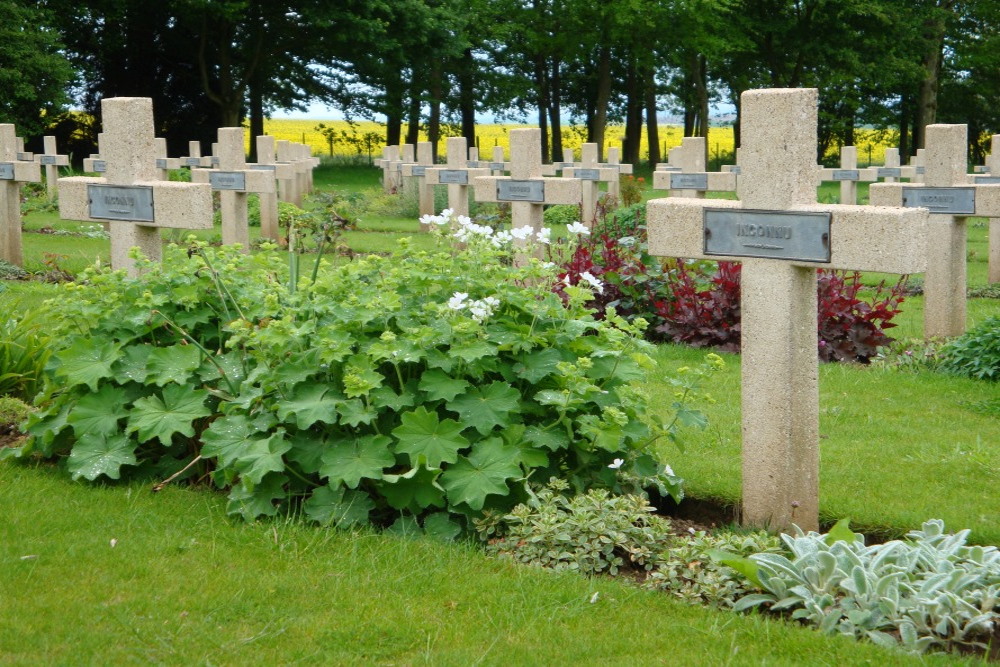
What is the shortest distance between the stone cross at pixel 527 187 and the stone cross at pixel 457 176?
529 cm

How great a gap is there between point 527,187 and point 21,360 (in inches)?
168

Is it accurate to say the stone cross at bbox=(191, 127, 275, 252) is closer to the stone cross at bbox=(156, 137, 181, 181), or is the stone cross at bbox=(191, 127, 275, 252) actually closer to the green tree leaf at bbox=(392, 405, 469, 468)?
the stone cross at bbox=(156, 137, 181, 181)

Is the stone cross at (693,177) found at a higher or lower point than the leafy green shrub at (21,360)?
higher

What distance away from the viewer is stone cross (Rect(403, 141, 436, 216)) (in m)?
21.0

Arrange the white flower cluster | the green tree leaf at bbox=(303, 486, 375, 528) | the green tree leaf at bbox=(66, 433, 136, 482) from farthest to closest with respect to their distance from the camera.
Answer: the green tree leaf at bbox=(66, 433, 136, 482) → the white flower cluster → the green tree leaf at bbox=(303, 486, 375, 528)

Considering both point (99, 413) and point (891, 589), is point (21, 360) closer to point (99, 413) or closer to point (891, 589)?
point (99, 413)

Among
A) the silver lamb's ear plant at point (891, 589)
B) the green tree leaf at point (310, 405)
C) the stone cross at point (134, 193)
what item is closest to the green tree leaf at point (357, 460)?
the green tree leaf at point (310, 405)

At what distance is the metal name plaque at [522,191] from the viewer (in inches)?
362

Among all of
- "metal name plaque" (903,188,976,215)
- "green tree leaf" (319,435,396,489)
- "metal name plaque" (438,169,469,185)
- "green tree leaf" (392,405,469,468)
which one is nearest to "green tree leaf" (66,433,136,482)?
"green tree leaf" (319,435,396,489)

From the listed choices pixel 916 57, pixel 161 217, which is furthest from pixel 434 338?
pixel 916 57

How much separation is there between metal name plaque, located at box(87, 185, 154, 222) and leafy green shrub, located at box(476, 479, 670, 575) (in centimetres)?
285

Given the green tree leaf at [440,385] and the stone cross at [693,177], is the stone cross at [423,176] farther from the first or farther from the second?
the green tree leaf at [440,385]

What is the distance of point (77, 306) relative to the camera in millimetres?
5188

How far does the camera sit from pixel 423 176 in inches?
849
